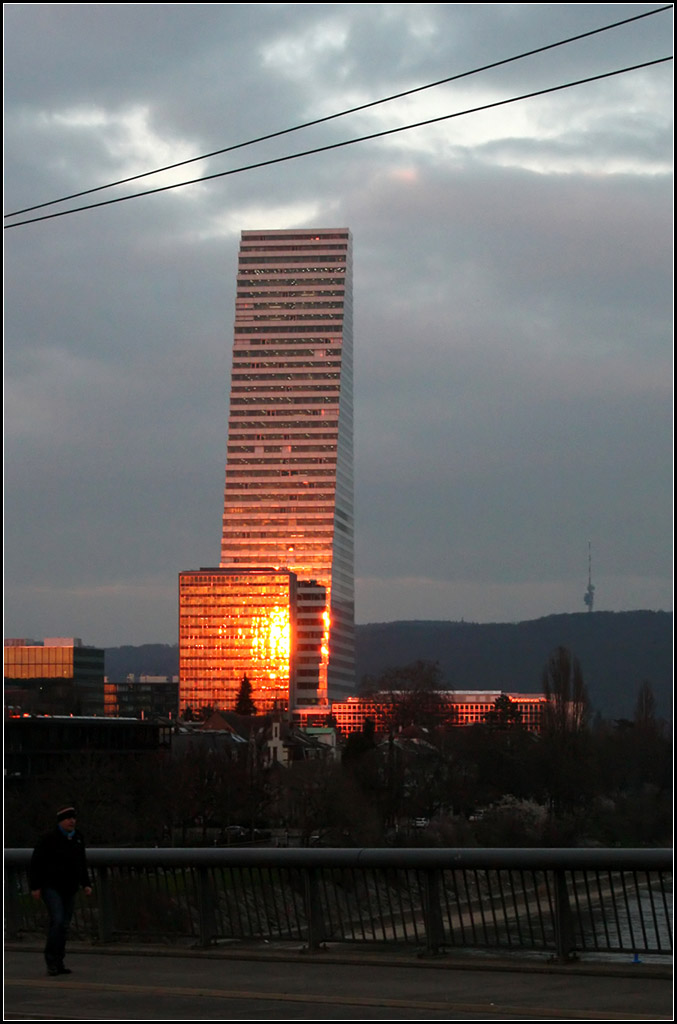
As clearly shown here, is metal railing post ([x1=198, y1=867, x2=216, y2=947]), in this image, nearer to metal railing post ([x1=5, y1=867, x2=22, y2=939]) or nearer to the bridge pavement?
the bridge pavement

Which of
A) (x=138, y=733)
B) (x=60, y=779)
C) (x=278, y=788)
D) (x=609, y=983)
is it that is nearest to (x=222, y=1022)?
(x=609, y=983)

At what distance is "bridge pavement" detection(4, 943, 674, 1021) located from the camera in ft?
37.7

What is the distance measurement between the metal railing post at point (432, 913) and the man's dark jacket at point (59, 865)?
380 centimetres

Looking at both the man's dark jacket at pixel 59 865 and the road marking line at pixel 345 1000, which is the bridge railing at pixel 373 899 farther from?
the road marking line at pixel 345 1000

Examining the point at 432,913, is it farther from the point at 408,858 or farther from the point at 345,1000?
the point at 345,1000

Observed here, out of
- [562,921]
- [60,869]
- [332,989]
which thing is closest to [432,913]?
[562,921]

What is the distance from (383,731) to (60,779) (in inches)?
2868

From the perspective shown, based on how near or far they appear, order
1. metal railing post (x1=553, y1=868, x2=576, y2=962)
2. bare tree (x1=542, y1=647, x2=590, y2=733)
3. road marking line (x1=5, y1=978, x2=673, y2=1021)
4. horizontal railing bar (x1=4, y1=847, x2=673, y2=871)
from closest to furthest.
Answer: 1. road marking line (x1=5, y1=978, x2=673, y2=1021)
2. horizontal railing bar (x1=4, y1=847, x2=673, y2=871)
3. metal railing post (x1=553, y1=868, x2=576, y2=962)
4. bare tree (x1=542, y1=647, x2=590, y2=733)

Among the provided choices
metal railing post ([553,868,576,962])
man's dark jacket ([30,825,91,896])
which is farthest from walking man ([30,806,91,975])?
metal railing post ([553,868,576,962])

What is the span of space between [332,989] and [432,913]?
1907 millimetres

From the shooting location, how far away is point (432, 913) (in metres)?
14.4

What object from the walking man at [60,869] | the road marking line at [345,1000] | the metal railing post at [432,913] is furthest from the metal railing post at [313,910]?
the walking man at [60,869]

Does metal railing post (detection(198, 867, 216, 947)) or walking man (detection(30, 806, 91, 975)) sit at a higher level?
walking man (detection(30, 806, 91, 975))

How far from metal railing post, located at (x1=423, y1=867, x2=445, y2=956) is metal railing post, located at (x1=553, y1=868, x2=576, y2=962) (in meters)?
1.35
